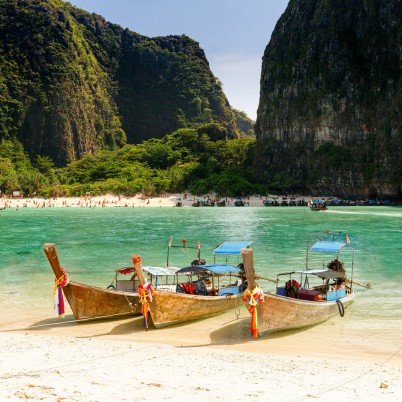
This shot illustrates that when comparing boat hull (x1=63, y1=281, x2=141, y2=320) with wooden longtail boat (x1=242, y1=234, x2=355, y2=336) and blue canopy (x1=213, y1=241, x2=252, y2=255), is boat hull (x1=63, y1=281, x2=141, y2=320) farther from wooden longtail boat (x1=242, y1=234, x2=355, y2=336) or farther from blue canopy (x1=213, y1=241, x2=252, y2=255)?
wooden longtail boat (x1=242, y1=234, x2=355, y2=336)

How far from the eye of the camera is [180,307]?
16.8 metres

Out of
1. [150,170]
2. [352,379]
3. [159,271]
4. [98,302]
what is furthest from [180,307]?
[150,170]

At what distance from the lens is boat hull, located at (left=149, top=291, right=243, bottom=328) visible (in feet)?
53.3

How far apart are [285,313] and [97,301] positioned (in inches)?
257

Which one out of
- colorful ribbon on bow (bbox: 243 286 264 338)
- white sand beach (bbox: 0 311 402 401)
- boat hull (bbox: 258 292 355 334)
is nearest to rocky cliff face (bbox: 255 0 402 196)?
boat hull (bbox: 258 292 355 334)

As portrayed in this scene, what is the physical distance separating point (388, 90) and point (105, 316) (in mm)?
107735

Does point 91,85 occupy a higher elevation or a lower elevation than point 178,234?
higher

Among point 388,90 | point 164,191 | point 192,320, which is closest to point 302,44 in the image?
point 388,90

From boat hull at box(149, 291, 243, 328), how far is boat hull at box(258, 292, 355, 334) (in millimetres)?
2873

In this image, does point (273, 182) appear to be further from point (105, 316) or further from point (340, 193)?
point (105, 316)

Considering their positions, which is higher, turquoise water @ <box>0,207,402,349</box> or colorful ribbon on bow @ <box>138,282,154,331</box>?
colorful ribbon on bow @ <box>138,282,154,331</box>

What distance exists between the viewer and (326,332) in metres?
16.6

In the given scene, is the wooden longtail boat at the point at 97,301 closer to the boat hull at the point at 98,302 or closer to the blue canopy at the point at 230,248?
the boat hull at the point at 98,302

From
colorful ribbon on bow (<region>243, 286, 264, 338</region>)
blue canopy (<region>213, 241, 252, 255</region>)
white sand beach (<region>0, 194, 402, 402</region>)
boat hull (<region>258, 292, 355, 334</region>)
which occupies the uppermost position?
blue canopy (<region>213, 241, 252, 255</region>)
